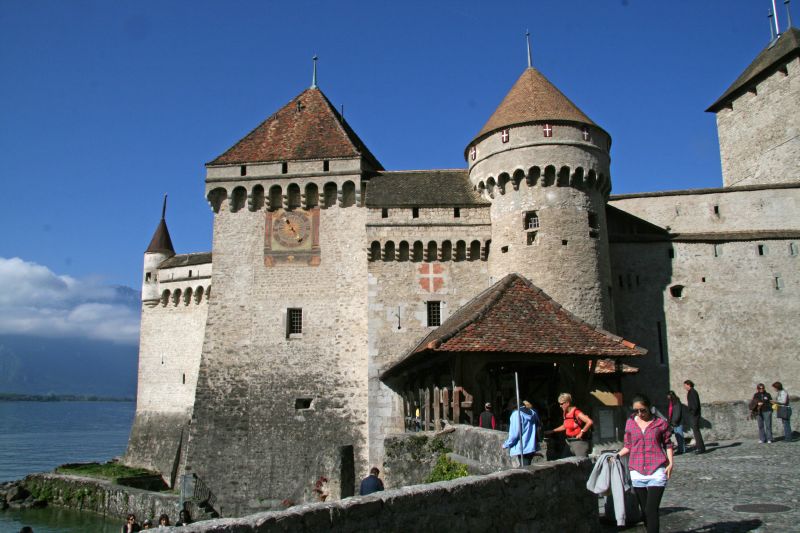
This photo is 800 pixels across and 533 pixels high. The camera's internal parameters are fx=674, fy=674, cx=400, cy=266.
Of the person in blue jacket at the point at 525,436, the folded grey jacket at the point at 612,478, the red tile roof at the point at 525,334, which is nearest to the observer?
the folded grey jacket at the point at 612,478

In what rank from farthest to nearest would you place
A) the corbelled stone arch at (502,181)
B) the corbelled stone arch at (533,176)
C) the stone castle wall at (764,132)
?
the stone castle wall at (764,132)
the corbelled stone arch at (502,181)
the corbelled stone arch at (533,176)

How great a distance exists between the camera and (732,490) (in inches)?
373

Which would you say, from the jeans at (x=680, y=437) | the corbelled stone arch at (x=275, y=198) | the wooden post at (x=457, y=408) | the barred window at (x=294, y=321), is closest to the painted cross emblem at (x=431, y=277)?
the barred window at (x=294, y=321)

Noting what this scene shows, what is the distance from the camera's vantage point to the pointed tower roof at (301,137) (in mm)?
22953

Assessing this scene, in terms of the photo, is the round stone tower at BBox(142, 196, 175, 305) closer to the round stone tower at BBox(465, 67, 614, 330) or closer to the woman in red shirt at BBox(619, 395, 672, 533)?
the round stone tower at BBox(465, 67, 614, 330)

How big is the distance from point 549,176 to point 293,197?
27.8 feet

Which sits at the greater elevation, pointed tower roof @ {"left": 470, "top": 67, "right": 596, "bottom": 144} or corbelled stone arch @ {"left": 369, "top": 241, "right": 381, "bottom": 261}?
pointed tower roof @ {"left": 470, "top": 67, "right": 596, "bottom": 144}

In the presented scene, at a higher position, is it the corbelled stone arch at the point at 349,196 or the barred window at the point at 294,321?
the corbelled stone arch at the point at 349,196

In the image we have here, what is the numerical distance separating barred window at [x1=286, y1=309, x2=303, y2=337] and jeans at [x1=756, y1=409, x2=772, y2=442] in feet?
43.1

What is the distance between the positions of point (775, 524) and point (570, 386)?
7606 mm

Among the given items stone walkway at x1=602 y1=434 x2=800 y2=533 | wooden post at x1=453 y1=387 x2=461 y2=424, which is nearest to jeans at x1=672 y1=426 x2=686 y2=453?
stone walkway at x1=602 y1=434 x2=800 y2=533

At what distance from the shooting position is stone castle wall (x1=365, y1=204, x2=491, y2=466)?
68.2 ft

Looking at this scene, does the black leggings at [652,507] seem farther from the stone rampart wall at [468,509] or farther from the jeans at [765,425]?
the jeans at [765,425]

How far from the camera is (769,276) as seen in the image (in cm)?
2194
